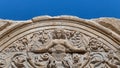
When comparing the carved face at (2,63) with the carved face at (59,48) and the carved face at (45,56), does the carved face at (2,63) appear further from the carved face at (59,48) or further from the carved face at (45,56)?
the carved face at (59,48)

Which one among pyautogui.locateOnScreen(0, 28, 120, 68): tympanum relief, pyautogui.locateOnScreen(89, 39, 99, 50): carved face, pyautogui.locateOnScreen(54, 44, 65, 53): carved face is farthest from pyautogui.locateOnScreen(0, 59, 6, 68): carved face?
pyautogui.locateOnScreen(89, 39, 99, 50): carved face

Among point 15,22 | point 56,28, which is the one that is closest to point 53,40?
point 56,28

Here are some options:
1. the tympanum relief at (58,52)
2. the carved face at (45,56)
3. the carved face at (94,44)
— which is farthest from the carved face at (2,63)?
→ the carved face at (94,44)

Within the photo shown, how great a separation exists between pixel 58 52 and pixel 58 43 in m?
0.19

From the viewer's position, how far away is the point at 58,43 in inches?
300

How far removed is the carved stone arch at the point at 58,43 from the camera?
24.4ft

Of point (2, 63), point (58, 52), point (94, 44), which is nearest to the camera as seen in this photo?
point (2, 63)

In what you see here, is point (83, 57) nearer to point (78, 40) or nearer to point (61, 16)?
point (78, 40)

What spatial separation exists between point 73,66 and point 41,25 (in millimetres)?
1084

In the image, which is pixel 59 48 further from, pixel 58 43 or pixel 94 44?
pixel 94 44

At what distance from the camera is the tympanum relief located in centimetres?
740

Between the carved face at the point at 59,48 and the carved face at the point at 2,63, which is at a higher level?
the carved face at the point at 59,48

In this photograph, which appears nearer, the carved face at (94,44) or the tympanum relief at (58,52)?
the tympanum relief at (58,52)

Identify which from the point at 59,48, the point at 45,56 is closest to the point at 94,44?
the point at 59,48
